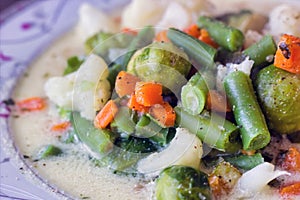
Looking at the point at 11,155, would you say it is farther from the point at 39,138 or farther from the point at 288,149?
the point at 288,149

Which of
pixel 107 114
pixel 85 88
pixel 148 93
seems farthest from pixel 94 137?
pixel 148 93

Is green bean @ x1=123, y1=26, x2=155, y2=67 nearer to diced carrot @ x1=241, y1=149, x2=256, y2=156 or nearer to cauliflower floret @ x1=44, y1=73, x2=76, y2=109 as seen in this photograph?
cauliflower floret @ x1=44, y1=73, x2=76, y2=109

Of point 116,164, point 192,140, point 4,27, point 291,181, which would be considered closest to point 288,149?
point 291,181

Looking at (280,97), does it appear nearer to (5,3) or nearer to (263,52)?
(263,52)

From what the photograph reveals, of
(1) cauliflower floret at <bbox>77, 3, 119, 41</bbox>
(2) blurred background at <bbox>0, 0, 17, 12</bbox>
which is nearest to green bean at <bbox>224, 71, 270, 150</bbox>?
(1) cauliflower floret at <bbox>77, 3, 119, 41</bbox>

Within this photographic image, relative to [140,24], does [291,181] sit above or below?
below

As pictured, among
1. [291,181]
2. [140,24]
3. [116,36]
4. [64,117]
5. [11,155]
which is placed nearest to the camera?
[291,181]
